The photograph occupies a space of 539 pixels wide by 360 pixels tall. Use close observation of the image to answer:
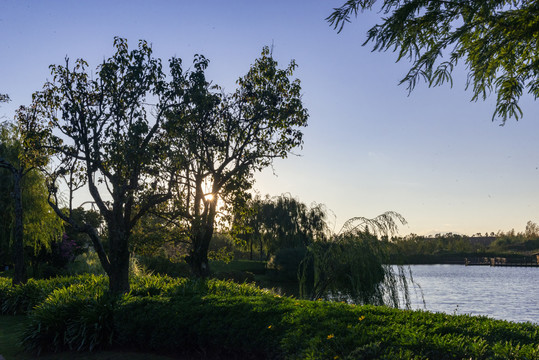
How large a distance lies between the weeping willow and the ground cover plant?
2718 millimetres

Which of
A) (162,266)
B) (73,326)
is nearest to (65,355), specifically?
(73,326)

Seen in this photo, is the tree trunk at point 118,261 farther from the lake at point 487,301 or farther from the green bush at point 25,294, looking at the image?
the lake at point 487,301

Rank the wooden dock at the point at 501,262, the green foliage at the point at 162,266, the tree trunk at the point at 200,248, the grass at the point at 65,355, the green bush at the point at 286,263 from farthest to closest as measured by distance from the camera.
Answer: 1. the wooden dock at the point at 501,262
2. the green bush at the point at 286,263
3. the green foliage at the point at 162,266
4. the tree trunk at the point at 200,248
5. the grass at the point at 65,355

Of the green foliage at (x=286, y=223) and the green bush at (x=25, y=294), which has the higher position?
the green foliage at (x=286, y=223)

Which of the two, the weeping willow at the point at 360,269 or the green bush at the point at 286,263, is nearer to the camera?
the weeping willow at the point at 360,269

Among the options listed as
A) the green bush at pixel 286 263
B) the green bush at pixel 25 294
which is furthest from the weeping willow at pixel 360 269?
the green bush at pixel 286 263

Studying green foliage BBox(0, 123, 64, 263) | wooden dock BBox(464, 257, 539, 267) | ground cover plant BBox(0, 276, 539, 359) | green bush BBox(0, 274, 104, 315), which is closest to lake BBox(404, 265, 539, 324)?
ground cover plant BBox(0, 276, 539, 359)

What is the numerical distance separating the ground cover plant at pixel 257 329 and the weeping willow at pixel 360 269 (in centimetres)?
272

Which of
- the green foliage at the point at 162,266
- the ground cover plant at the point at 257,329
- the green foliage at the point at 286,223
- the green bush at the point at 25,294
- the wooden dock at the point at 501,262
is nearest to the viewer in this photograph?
the ground cover plant at the point at 257,329

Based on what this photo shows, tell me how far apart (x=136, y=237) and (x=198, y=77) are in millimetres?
6203

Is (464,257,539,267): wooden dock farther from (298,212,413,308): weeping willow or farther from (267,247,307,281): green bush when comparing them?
(298,212,413,308): weeping willow

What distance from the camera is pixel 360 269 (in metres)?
12.9

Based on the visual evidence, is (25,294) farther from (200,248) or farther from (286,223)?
(286,223)

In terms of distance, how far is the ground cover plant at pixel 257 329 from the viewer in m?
5.44
